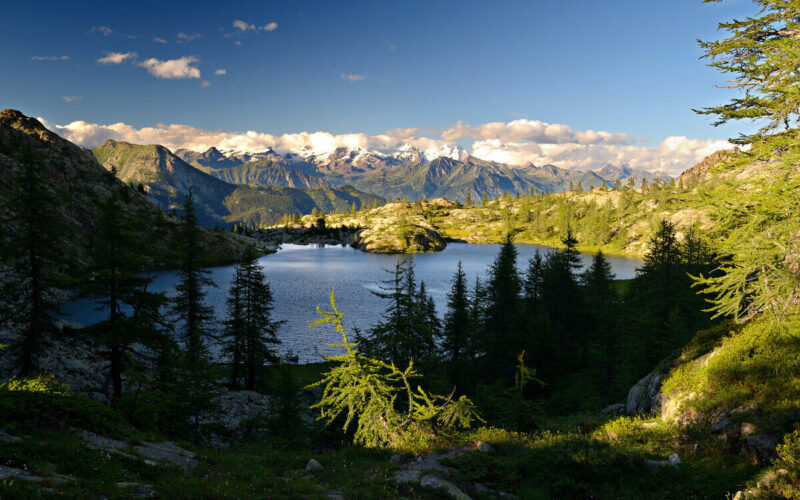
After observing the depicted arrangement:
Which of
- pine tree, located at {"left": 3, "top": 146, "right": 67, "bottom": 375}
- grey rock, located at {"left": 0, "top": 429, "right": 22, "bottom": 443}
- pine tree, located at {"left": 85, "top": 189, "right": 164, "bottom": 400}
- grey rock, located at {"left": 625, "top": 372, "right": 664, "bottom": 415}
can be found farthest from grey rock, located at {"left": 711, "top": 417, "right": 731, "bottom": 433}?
pine tree, located at {"left": 3, "top": 146, "right": 67, "bottom": 375}

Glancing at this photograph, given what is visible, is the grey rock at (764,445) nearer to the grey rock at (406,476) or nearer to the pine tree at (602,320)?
the grey rock at (406,476)

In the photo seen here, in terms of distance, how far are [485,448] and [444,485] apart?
403 cm

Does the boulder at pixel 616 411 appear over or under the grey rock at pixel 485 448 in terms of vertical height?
under

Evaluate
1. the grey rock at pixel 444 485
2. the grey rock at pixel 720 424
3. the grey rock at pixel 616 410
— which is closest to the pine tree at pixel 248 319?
the grey rock at pixel 444 485

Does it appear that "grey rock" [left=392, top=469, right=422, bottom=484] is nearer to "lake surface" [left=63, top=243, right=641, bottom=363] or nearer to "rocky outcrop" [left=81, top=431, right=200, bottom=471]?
"rocky outcrop" [left=81, top=431, right=200, bottom=471]

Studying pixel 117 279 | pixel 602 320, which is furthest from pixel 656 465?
pixel 602 320

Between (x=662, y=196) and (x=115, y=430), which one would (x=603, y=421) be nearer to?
(x=115, y=430)

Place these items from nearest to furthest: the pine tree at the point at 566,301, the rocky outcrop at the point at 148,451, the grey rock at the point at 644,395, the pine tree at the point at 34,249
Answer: the rocky outcrop at the point at 148,451
the grey rock at the point at 644,395
the pine tree at the point at 34,249
the pine tree at the point at 566,301

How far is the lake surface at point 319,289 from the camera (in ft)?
181

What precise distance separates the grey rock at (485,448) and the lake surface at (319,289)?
8.42 metres

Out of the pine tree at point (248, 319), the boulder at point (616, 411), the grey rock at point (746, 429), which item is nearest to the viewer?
the grey rock at point (746, 429)

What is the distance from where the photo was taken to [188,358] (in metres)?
21.8

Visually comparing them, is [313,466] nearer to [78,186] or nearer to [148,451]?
[148,451]

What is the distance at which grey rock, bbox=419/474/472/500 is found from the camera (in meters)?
9.81
